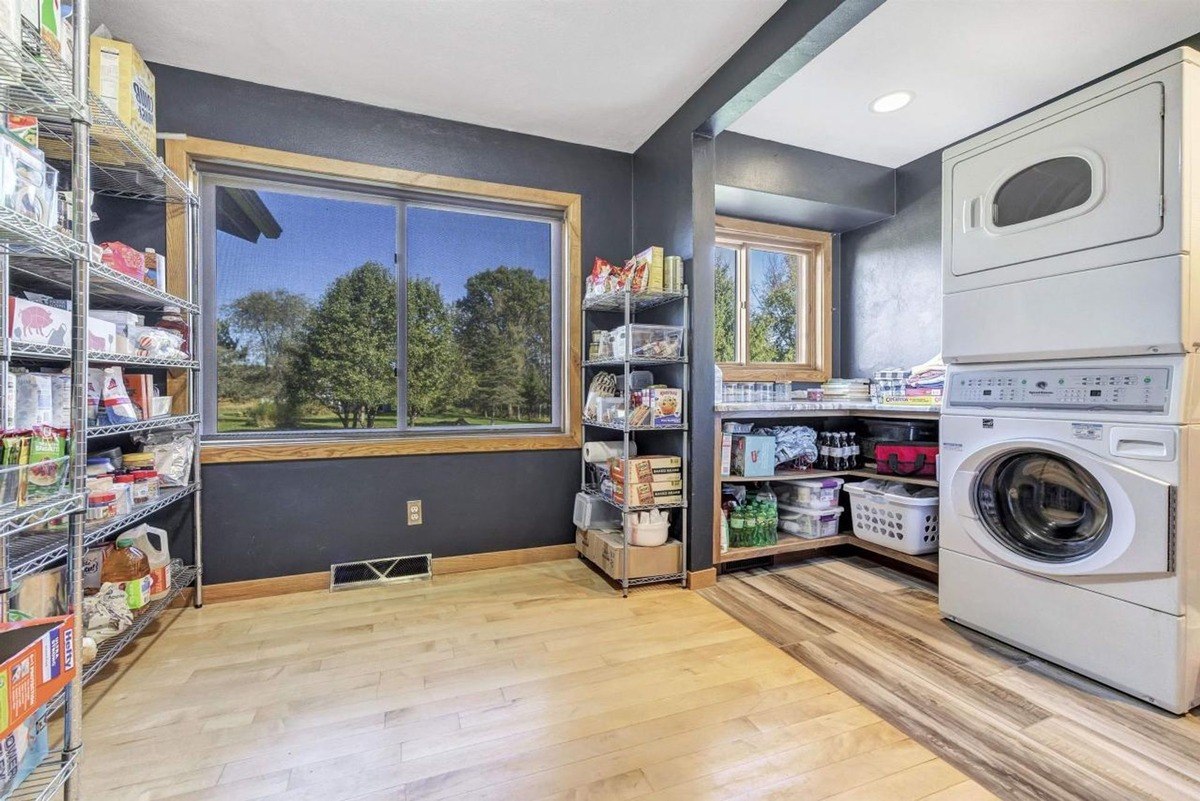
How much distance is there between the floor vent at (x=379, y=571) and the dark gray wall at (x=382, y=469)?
4 centimetres

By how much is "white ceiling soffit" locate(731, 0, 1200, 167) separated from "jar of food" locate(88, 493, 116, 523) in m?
3.09

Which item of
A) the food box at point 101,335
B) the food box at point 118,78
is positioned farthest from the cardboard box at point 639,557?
the food box at point 118,78

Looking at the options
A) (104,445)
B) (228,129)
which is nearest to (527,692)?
(104,445)

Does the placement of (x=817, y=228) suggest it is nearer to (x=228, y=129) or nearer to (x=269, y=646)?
(x=228, y=129)


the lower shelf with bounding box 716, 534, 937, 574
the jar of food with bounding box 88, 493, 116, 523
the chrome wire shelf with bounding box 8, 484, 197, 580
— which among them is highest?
the jar of food with bounding box 88, 493, 116, 523

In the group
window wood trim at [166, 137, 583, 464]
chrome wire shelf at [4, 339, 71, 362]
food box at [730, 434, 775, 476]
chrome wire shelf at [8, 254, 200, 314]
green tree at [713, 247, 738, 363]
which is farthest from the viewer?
green tree at [713, 247, 738, 363]

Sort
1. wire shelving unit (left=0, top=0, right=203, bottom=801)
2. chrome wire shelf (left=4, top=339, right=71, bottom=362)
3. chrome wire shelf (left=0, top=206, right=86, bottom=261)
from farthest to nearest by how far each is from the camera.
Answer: chrome wire shelf (left=4, top=339, right=71, bottom=362)
wire shelving unit (left=0, top=0, right=203, bottom=801)
chrome wire shelf (left=0, top=206, right=86, bottom=261)

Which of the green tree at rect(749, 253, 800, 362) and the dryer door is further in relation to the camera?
the green tree at rect(749, 253, 800, 362)

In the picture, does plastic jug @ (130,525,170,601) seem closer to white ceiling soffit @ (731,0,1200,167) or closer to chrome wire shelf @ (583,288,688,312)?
chrome wire shelf @ (583,288,688,312)

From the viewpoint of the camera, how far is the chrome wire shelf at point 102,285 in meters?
1.52

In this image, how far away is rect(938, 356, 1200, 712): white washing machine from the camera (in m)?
1.43

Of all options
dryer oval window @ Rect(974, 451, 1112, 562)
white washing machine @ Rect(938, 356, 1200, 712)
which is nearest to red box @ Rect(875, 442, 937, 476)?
white washing machine @ Rect(938, 356, 1200, 712)

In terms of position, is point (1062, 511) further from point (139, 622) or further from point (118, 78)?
point (118, 78)

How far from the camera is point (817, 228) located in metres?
3.45
